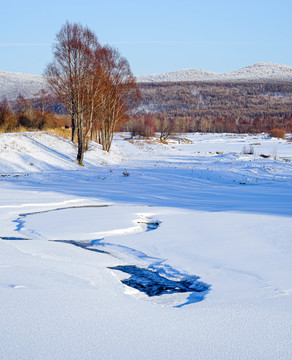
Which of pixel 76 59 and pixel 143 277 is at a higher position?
pixel 76 59

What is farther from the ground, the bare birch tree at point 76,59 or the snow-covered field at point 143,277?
the bare birch tree at point 76,59

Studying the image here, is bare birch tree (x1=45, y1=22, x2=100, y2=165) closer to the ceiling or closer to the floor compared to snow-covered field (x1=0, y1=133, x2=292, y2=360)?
closer to the ceiling

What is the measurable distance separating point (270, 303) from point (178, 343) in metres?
1.37

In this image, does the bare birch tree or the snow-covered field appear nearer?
the snow-covered field

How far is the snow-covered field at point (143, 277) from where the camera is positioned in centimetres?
322

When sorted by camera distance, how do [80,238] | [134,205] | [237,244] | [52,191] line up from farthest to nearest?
[52,191], [134,205], [80,238], [237,244]

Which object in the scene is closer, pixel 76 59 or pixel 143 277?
pixel 143 277

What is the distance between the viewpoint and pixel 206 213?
9953 mm

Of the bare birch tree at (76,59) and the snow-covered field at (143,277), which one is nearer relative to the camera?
the snow-covered field at (143,277)

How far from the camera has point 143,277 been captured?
5336mm

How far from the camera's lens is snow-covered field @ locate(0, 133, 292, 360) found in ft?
10.6

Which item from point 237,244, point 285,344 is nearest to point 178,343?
point 285,344

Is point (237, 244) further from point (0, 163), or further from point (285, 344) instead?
point (0, 163)

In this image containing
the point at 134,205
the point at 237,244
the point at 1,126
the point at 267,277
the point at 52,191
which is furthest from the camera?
the point at 1,126
